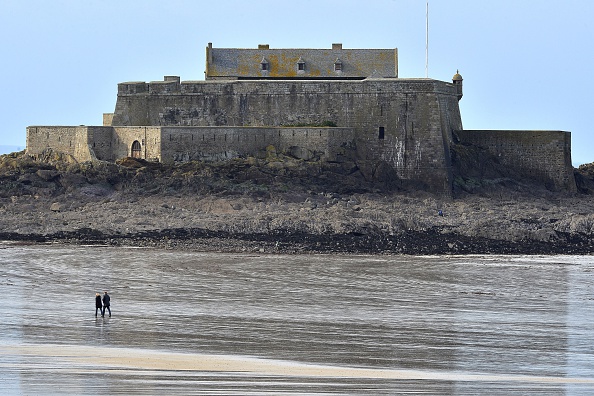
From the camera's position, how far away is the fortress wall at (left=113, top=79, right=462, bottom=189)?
41156 mm

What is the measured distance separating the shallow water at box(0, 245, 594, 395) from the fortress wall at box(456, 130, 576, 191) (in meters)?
10.4

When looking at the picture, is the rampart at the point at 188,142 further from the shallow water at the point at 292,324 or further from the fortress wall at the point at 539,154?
the shallow water at the point at 292,324


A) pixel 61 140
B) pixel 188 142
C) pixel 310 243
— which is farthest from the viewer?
pixel 61 140

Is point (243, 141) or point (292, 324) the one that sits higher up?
point (243, 141)

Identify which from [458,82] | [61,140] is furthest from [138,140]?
[458,82]

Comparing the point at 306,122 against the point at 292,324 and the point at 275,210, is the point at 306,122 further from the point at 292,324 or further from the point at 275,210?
the point at 292,324

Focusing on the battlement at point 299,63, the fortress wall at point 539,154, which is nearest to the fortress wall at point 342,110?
the battlement at point 299,63

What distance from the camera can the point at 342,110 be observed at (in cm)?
4216

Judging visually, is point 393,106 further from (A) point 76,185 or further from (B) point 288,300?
(B) point 288,300

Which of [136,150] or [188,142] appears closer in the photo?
[188,142]

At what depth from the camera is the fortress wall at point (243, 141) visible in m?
39.3

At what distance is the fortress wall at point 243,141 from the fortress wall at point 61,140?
2.81 metres

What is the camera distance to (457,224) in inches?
1405

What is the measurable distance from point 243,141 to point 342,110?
415cm
